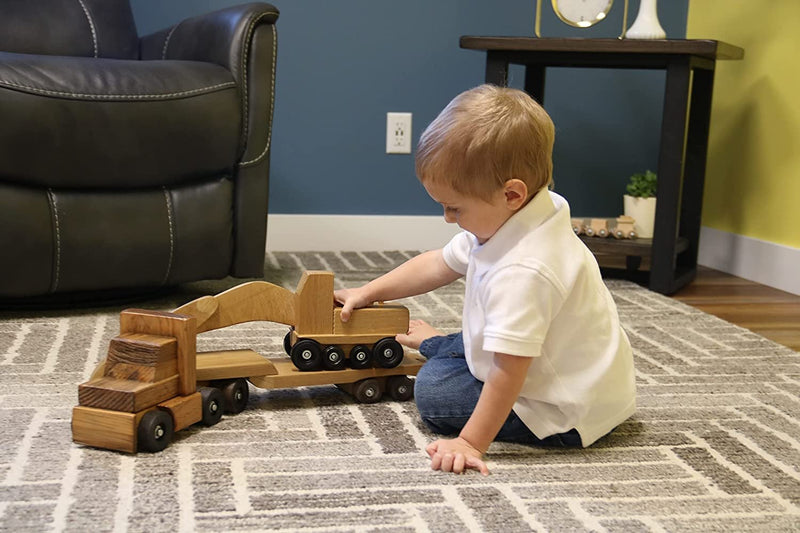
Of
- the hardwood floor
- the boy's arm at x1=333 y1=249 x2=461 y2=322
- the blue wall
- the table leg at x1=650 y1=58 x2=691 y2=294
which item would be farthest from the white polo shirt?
the blue wall

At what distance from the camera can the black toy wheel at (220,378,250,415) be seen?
1.14 metres

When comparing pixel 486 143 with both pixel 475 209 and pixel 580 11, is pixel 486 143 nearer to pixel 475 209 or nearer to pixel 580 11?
pixel 475 209

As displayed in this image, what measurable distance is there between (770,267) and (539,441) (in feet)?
4.51

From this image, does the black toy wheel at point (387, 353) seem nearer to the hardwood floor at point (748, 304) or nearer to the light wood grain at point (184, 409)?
the light wood grain at point (184, 409)

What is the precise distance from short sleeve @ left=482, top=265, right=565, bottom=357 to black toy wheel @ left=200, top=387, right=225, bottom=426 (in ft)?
1.09

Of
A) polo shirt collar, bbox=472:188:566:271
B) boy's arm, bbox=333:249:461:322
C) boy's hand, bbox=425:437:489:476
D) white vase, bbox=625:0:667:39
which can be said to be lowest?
boy's hand, bbox=425:437:489:476

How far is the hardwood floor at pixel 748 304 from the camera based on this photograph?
1.76 meters

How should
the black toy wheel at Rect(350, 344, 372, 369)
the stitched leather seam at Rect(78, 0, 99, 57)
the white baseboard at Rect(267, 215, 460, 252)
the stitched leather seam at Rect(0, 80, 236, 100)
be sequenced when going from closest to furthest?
1. the black toy wheel at Rect(350, 344, 372, 369)
2. the stitched leather seam at Rect(0, 80, 236, 100)
3. the stitched leather seam at Rect(78, 0, 99, 57)
4. the white baseboard at Rect(267, 215, 460, 252)

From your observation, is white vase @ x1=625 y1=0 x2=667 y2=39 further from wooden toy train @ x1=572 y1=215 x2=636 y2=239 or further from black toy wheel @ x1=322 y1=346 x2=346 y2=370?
black toy wheel @ x1=322 y1=346 x2=346 y2=370

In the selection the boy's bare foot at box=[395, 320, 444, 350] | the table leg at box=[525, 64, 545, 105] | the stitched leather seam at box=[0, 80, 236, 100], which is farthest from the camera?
the table leg at box=[525, 64, 545, 105]

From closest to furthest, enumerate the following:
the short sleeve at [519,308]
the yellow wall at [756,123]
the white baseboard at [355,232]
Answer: the short sleeve at [519,308] < the yellow wall at [756,123] < the white baseboard at [355,232]

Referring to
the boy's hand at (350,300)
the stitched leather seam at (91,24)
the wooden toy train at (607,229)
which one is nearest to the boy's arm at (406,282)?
the boy's hand at (350,300)

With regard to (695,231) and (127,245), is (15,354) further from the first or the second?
(695,231)

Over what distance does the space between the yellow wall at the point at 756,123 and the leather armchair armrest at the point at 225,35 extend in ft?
4.07
